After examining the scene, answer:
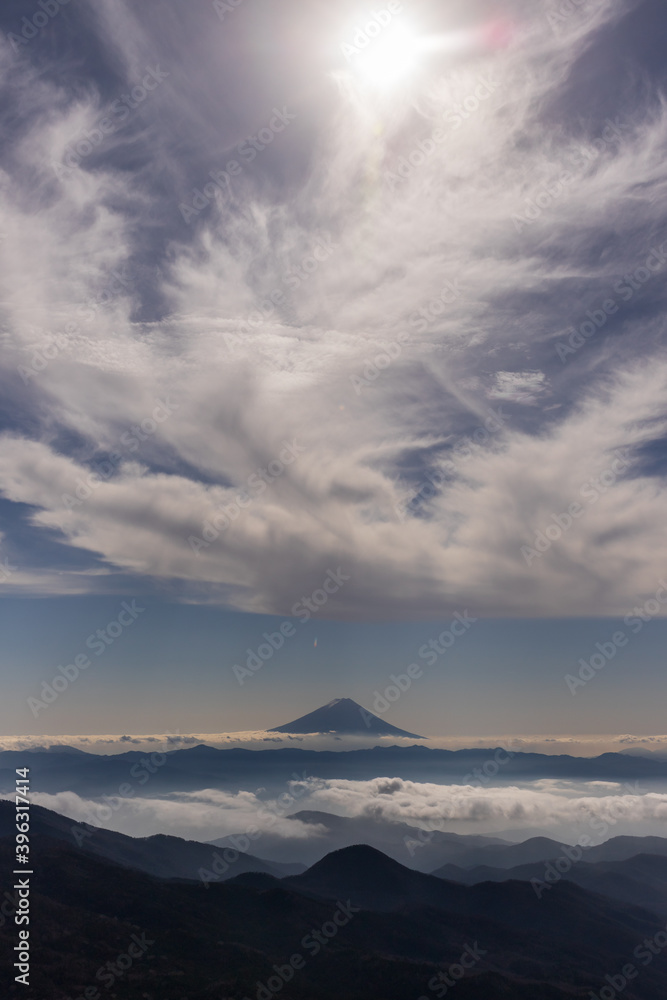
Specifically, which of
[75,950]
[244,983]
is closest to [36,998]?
[75,950]

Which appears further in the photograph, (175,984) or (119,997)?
(175,984)

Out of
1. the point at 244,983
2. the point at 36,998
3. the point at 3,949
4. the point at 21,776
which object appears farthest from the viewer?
the point at 244,983

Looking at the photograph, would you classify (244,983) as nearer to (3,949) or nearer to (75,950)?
(75,950)

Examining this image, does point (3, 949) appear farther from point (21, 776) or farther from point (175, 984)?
point (21, 776)

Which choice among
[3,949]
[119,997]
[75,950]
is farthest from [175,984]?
[3,949]

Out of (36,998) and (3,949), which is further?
(3,949)

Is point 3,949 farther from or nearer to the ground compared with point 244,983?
farther from the ground

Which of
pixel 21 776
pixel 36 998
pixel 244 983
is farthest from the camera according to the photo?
pixel 244 983

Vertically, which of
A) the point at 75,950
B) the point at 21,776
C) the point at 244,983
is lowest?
the point at 244,983

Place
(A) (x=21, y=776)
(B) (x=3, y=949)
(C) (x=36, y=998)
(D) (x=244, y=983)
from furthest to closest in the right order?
(D) (x=244, y=983) → (B) (x=3, y=949) → (C) (x=36, y=998) → (A) (x=21, y=776)
